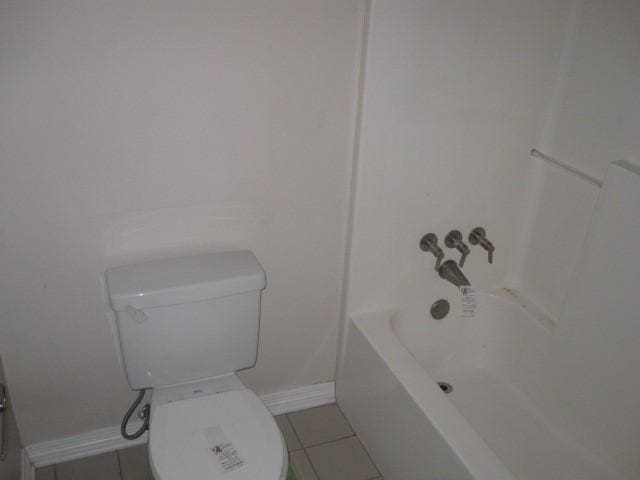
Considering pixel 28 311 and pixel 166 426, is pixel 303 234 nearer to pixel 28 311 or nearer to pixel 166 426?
pixel 166 426

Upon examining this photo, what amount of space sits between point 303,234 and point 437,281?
1.75 ft

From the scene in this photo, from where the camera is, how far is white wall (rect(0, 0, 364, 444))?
1.36 m

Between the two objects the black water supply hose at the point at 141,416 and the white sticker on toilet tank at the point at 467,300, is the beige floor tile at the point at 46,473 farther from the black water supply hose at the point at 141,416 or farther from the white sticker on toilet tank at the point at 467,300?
the white sticker on toilet tank at the point at 467,300

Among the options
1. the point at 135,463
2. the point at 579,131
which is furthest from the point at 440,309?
the point at 135,463

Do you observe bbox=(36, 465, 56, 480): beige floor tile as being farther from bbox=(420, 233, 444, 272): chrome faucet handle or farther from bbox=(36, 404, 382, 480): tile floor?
bbox=(420, 233, 444, 272): chrome faucet handle

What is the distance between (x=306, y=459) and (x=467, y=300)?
2.54 feet

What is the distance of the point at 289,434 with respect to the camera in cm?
207

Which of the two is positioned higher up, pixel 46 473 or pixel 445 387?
pixel 445 387

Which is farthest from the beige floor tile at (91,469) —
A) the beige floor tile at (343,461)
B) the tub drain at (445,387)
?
the tub drain at (445,387)

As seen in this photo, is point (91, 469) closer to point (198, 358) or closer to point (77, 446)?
point (77, 446)

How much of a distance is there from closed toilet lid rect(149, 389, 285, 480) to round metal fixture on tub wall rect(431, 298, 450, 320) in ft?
2.41

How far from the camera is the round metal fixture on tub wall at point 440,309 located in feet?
6.75

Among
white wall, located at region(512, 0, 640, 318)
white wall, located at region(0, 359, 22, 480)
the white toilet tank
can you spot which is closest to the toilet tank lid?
the white toilet tank

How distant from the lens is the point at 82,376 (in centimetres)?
179
